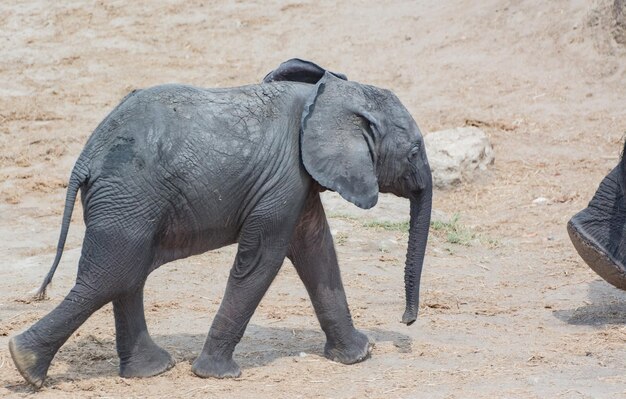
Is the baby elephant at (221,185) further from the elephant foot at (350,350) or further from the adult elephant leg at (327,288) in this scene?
the elephant foot at (350,350)

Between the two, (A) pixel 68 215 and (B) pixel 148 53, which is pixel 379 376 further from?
(B) pixel 148 53

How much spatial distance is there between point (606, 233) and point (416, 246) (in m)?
1.73

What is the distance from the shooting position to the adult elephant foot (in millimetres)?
7398

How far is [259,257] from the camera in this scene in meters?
5.93

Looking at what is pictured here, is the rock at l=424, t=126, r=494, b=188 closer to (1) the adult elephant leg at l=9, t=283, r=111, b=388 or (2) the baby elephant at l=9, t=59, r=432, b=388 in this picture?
(2) the baby elephant at l=9, t=59, r=432, b=388

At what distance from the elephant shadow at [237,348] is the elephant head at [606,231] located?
1.39 m

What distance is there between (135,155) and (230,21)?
34.2 ft

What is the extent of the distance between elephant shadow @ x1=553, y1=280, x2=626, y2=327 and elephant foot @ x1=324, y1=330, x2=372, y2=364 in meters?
1.73

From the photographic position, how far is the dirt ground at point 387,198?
6.29m

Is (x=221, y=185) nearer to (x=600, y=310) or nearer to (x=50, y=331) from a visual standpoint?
(x=50, y=331)

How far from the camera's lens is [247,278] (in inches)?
235

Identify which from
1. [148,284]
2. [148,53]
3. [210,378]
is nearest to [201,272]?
[148,284]

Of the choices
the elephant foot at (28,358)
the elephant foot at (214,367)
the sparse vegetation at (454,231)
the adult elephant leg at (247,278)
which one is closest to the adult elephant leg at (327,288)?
the adult elephant leg at (247,278)

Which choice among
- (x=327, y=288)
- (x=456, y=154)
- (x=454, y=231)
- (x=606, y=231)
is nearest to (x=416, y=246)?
(x=327, y=288)
